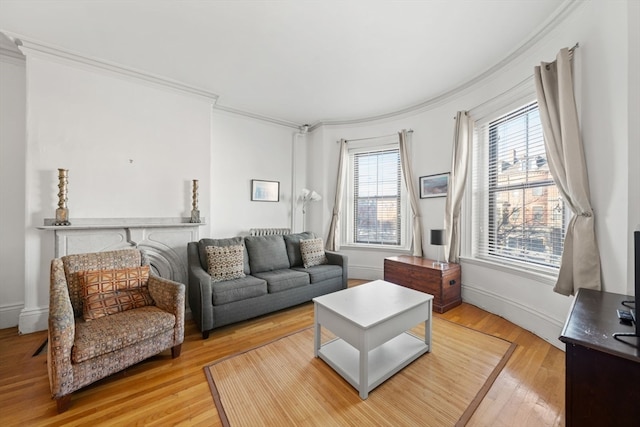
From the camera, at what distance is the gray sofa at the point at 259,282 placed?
2504 millimetres

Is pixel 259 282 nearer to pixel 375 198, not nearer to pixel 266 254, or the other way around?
pixel 266 254

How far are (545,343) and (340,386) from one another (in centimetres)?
204

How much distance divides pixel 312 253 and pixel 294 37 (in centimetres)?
Answer: 264

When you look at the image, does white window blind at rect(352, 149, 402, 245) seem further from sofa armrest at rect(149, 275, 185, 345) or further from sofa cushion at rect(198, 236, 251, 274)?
sofa armrest at rect(149, 275, 185, 345)

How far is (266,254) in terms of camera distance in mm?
3377

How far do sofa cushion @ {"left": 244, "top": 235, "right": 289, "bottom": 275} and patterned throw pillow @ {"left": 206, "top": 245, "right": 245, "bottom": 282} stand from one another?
30 cm

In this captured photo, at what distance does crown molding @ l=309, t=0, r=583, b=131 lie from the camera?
2.09 m

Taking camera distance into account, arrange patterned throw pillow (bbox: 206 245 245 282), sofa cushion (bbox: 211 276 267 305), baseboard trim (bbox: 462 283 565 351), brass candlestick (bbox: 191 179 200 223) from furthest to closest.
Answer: brass candlestick (bbox: 191 179 200 223)
patterned throw pillow (bbox: 206 245 245 282)
sofa cushion (bbox: 211 276 267 305)
baseboard trim (bbox: 462 283 565 351)

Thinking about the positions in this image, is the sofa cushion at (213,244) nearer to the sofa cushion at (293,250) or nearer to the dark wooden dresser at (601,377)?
the sofa cushion at (293,250)

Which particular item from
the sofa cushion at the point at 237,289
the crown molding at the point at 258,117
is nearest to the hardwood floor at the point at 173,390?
the sofa cushion at the point at 237,289

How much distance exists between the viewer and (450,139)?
A: 352 centimetres

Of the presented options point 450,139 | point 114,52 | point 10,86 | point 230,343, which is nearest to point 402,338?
point 230,343

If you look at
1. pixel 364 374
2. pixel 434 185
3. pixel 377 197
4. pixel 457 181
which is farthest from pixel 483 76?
pixel 364 374

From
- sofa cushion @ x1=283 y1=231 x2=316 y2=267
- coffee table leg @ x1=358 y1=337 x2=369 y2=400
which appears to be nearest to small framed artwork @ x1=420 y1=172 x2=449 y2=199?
sofa cushion @ x1=283 y1=231 x2=316 y2=267
